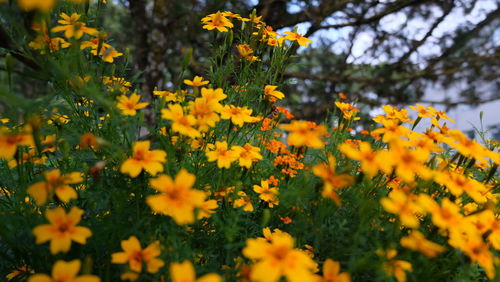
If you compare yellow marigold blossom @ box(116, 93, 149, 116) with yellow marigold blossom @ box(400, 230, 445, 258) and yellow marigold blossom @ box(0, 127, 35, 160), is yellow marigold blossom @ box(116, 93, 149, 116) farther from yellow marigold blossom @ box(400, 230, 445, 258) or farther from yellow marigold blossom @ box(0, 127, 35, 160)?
yellow marigold blossom @ box(400, 230, 445, 258)

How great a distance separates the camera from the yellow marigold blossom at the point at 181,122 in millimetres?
875

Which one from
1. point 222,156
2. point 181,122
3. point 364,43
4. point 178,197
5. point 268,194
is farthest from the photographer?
point 364,43

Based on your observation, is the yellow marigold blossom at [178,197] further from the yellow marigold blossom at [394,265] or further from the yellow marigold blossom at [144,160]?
the yellow marigold blossom at [394,265]

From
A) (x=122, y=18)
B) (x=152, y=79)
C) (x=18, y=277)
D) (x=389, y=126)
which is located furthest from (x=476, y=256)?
(x=122, y=18)

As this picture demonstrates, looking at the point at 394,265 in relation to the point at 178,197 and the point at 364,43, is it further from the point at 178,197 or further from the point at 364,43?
the point at 364,43

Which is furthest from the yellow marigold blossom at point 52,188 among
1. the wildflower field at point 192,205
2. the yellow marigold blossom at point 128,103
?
the yellow marigold blossom at point 128,103

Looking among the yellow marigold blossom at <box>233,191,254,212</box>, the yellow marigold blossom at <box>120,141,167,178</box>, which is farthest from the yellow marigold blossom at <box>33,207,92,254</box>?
the yellow marigold blossom at <box>233,191,254,212</box>

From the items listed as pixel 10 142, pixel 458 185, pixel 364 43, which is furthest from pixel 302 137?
pixel 364 43

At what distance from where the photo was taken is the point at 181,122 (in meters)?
0.91

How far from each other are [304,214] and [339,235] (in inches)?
5.0

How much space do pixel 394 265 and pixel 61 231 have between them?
2.74 ft

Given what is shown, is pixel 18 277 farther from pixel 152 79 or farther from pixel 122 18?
pixel 122 18

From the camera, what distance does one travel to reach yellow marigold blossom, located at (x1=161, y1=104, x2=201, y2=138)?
88 centimetres

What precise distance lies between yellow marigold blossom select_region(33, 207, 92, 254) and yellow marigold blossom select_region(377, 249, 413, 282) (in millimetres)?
740
